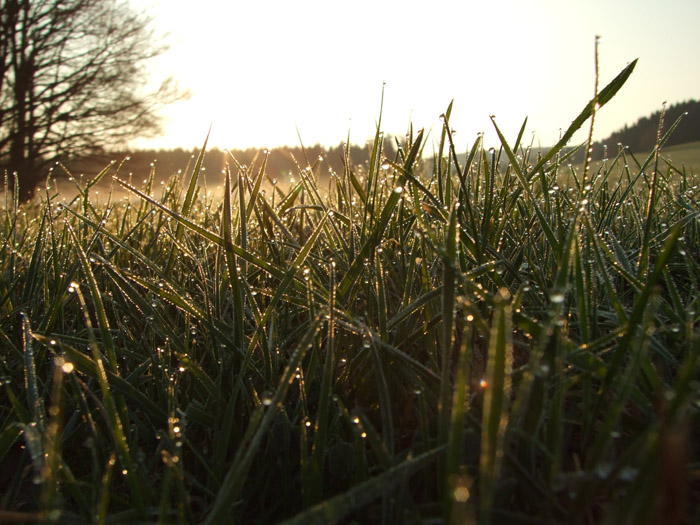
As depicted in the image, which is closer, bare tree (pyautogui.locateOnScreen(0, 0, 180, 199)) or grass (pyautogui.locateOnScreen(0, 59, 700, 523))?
grass (pyautogui.locateOnScreen(0, 59, 700, 523))

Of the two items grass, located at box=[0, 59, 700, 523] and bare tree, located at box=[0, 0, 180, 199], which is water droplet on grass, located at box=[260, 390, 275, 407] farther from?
bare tree, located at box=[0, 0, 180, 199]

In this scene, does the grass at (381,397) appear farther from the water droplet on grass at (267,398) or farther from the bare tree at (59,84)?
the bare tree at (59,84)

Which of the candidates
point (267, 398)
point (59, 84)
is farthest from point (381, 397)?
point (59, 84)

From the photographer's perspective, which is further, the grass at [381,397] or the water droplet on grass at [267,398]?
the water droplet on grass at [267,398]

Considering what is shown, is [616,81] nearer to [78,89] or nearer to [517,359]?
Answer: [517,359]

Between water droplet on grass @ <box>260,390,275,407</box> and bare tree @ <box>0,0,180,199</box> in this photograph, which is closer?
water droplet on grass @ <box>260,390,275,407</box>

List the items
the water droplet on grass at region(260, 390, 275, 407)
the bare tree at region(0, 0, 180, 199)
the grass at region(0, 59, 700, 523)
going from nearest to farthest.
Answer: the grass at region(0, 59, 700, 523) → the water droplet on grass at region(260, 390, 275, 407) → the bare tree at region(0, 0, 180, 199)

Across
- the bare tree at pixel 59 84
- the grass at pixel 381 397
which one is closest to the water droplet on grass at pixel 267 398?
the grass at pixel 381 397

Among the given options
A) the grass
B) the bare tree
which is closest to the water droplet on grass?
the grass

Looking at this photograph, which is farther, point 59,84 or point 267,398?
point 59,84

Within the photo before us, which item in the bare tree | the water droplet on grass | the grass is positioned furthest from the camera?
the bare tree

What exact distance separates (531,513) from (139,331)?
2.68 ft

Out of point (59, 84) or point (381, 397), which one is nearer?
point (381, 397)

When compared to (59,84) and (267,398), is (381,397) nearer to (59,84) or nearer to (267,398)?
(267,398)
